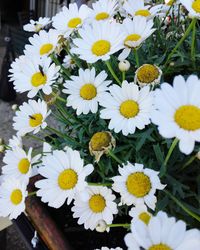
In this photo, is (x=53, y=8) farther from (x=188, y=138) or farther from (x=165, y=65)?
(x=188, y=138)

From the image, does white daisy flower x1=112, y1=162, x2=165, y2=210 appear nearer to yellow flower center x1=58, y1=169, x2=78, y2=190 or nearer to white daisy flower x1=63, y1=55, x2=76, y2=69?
yellow flower center x1=58, y1=169, x2=78, y2=190

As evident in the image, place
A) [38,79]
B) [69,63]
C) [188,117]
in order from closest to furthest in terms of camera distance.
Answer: [188,117] → [38,79] → [69,63]

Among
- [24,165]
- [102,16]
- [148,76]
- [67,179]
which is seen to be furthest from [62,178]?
[102,16]

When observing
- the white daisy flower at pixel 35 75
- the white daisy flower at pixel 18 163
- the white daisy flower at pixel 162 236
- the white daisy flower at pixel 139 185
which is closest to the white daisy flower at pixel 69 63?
the white daisy flower at pixel 35 75

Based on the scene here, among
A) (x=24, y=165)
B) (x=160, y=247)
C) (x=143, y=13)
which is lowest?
(x=160, y=247)

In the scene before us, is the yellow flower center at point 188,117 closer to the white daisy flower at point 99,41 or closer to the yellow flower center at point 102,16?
the white daisy flower at point 99,41

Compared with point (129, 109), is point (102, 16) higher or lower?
higher

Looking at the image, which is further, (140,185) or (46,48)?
(46,48)

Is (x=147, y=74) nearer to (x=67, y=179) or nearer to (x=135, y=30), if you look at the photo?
(x=135, y=30)
